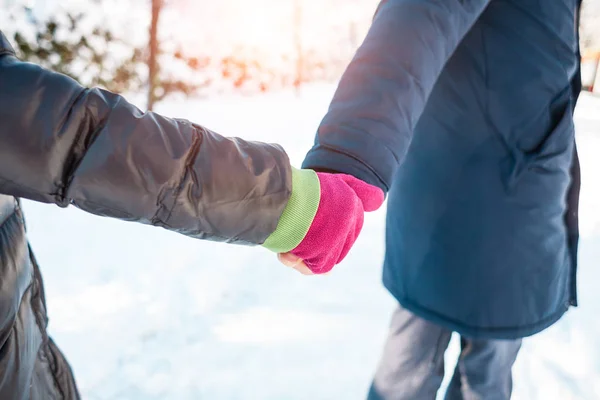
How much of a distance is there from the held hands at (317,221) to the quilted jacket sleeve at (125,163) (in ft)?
0.10

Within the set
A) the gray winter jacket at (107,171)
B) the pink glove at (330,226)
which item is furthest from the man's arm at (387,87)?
the gray winter jacket at (107,171)

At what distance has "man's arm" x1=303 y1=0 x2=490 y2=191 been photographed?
95 centimetres

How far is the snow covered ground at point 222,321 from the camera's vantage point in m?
2.02

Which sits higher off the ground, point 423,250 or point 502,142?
point 502,142

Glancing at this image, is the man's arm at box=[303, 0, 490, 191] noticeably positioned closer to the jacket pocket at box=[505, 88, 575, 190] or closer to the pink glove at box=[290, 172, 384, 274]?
the pink glove at box=[290, 172, 384, 274]

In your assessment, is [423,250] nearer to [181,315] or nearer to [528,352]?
[528,352]

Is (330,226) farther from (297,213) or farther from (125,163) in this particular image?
(125,163)

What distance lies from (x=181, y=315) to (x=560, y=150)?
2048 millimetres

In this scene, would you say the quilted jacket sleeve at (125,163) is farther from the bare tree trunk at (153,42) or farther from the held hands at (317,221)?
the bare tree trunk at (153,42)

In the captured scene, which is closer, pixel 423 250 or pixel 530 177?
pixel 530 177

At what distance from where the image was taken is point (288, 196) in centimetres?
78

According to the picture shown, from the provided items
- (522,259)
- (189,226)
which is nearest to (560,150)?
(522,259)

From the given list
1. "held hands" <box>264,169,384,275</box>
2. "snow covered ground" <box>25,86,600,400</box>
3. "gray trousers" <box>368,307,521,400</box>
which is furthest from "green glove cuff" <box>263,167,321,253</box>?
"snow covered ground" <box>25,86,600,400</box>

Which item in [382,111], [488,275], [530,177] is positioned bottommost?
[488,275]
